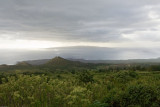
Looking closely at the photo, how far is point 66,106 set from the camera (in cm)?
744

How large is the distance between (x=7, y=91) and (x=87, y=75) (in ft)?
28.2

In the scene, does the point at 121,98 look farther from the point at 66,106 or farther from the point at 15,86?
the point at 15,86

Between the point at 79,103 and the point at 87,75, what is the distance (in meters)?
8.97

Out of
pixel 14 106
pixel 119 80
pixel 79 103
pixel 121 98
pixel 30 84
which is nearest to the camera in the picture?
pixel 79 103

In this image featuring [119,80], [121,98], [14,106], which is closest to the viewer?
[14,106]

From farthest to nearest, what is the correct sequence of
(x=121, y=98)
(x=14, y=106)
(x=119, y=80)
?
(x=119, y=80)
(x=121, y=98)
(x=14, y=106)

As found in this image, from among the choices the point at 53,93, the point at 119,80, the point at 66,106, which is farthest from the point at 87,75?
the point at 66,106

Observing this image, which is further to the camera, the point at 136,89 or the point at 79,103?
the point at 136,89

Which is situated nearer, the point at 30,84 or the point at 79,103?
the point at 79,103

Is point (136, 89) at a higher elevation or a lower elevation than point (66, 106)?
higher

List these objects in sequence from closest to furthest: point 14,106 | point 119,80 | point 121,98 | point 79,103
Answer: point 79,103 < point 14,106 < point 121,98 < point 119,80

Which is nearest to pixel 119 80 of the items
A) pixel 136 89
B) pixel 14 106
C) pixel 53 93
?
pixel 136 89

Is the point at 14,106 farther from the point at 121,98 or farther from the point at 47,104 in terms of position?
the point at 121,98

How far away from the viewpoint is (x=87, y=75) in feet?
51.1
